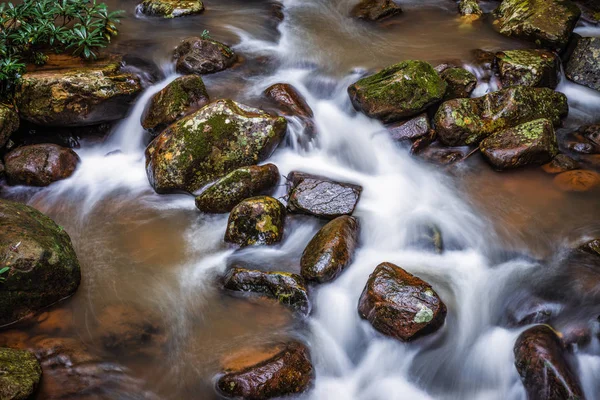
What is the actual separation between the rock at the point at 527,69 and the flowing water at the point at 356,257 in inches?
15.2

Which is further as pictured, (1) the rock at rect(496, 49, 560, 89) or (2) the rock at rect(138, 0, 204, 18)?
(2) the rock at rect(138, 0, 204, 18)

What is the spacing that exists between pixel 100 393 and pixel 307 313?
6.70ft

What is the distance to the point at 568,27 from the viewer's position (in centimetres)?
785

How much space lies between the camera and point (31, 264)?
4258 millimetres

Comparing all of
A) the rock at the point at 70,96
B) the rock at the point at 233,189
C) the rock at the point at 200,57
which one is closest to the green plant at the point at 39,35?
the rock at the point at 70,96

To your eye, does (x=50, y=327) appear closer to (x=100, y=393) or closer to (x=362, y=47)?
(x=100, y=393)

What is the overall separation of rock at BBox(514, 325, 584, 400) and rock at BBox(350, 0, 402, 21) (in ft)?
24.3

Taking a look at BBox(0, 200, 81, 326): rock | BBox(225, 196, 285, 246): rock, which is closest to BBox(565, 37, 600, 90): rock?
BBox(225, 196, 285, 246): rock

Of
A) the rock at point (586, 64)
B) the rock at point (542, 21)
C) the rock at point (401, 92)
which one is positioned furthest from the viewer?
the rock at point (542, 21)

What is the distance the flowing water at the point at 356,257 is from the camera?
172 inches

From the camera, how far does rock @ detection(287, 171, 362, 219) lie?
222 inches

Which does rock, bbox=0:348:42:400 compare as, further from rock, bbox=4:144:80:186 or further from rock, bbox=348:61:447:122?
rock, bbox=348:61:447:122

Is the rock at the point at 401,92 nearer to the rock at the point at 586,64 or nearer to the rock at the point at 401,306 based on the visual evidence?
the rock at the point at 586,64

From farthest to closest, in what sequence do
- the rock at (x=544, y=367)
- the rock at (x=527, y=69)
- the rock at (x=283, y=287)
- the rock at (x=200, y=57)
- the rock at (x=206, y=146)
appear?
the rock at (x=200, y=57), the rock at (x=527, y=69), the rock at (x=206, y=146), the rock at (x=283, y=287), the rock at (x=544, y=367)
